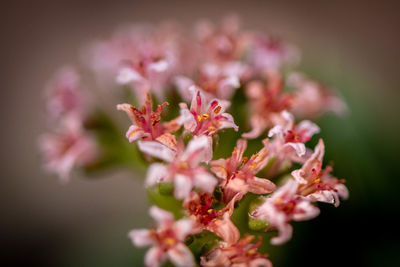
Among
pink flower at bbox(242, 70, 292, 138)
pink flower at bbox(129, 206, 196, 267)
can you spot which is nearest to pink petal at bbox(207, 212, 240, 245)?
pink flower at bbox(129, 206, 196, 267)

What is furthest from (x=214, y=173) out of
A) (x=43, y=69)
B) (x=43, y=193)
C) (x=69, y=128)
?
(x=43, y=69)

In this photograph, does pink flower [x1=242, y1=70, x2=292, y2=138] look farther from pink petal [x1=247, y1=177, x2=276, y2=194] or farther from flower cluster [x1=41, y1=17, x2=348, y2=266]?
pink petal [x1=247, y1=177, x2=276, y2=194]

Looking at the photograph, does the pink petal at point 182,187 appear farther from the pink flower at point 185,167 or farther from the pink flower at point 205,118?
the pink flower at point 205,118

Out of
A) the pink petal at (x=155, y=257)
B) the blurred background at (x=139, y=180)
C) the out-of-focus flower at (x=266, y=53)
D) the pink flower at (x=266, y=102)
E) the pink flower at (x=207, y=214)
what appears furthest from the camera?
the blurred background at (x=139, y=180)

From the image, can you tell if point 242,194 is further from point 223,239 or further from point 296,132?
point 296,132

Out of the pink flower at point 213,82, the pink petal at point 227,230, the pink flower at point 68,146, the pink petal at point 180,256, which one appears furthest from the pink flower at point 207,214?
the pink flower at point 68,146

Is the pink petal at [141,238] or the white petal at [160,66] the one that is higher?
the white petal at [160,66]

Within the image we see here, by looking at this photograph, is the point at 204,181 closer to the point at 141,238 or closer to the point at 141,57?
the point at 141,238
